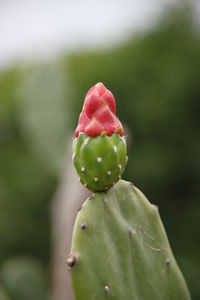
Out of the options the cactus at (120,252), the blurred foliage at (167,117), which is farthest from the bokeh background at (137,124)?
the cactus at (120,252)

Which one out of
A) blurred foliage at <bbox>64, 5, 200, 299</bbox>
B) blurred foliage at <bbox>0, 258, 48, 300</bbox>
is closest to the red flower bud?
blurred foliage at <bbox>0, 258, 48, 300</bbox>

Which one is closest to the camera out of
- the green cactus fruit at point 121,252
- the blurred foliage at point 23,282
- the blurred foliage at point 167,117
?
the green cactus fruit at point 121,252

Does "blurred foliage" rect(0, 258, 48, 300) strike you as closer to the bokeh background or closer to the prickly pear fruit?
the bokeh background

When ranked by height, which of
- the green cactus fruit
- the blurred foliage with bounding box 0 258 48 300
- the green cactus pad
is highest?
the green cactus pad

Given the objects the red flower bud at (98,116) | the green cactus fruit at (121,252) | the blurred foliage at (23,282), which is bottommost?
the blurred foliage at (23,282)

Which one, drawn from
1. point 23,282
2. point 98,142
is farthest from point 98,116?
point 23,282

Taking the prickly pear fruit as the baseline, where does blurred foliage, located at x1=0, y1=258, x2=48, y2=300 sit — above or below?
below

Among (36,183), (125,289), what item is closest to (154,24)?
(36,183)

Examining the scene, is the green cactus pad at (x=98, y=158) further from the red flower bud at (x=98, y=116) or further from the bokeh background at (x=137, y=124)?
the bokeh background at (x=137, y=124)
